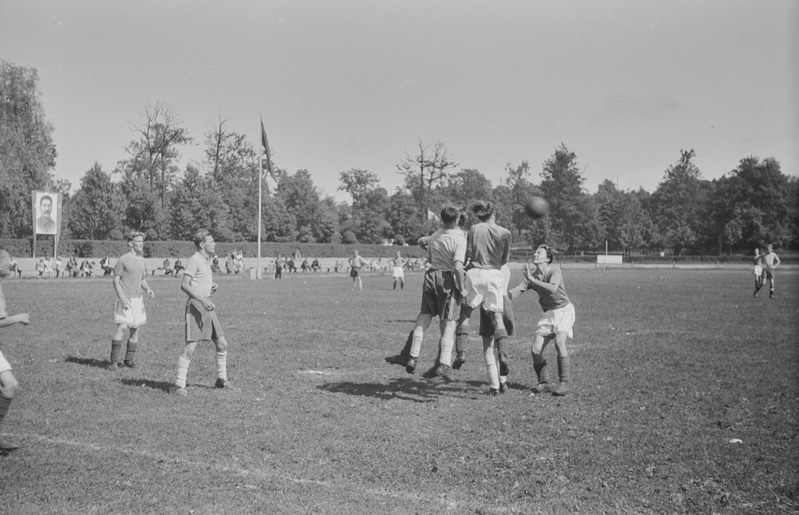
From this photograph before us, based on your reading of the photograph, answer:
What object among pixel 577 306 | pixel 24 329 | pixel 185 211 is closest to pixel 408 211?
pixel 185 211

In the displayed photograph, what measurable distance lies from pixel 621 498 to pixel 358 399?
4072mm

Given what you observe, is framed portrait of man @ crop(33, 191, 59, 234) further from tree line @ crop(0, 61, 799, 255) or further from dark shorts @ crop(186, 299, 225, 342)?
dark shorts @ crop(186, 299, 225, 342)

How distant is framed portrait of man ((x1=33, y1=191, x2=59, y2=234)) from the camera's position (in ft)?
130

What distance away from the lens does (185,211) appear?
61594 millimetres

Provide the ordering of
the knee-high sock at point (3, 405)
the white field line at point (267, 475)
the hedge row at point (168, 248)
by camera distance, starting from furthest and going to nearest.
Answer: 1. the hedge row at point (168, 248)
2. the knee-high sock at point (3, 405)
3. the white field line at point (267, 475)

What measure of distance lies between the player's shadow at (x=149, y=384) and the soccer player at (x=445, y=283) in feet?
10.6

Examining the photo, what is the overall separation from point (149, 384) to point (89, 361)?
8.17ft

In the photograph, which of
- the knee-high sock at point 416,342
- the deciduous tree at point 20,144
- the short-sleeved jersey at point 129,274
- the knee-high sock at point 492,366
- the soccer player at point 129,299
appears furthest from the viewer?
the deciduous tree at point 20,144

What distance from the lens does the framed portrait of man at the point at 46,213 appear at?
3966 cm

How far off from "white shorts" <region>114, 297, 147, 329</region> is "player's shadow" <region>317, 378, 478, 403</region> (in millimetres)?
3693

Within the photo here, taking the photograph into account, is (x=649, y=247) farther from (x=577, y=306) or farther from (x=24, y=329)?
(x=24, y=329)

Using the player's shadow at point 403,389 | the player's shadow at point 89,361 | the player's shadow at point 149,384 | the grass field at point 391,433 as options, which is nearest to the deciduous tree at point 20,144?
the grass field at point 391,433

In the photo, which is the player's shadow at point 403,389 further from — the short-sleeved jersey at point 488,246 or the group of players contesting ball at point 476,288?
the short-sleeved jersey at point 488,246

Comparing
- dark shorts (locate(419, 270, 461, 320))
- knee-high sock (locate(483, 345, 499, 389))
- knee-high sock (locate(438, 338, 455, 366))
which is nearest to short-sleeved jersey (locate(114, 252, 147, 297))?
dark shorts (locate(419, 270, 461, 320))
